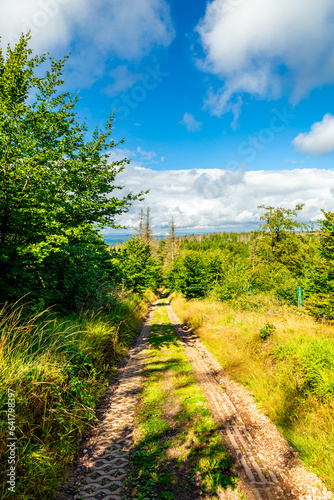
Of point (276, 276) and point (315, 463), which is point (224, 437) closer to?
point (315, 463)

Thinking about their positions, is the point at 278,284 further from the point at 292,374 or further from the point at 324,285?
the point at 292,374

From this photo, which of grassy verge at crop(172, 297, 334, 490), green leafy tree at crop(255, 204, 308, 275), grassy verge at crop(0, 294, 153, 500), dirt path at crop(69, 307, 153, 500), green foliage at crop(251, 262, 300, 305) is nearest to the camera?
grassy verge at crop(0, 294, 153, 500)

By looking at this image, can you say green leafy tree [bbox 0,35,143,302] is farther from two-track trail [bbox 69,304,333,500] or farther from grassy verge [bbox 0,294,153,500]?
two-track trail [bbox 69,304,333,500]

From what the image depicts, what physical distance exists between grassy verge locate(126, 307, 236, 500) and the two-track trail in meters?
0.19

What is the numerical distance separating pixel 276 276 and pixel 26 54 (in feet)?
79.0

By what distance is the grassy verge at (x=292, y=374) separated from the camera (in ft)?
13.2

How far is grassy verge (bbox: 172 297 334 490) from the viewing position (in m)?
4.01

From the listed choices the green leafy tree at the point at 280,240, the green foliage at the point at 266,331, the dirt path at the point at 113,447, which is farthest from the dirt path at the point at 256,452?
the green leafy tree at the point at 280,240

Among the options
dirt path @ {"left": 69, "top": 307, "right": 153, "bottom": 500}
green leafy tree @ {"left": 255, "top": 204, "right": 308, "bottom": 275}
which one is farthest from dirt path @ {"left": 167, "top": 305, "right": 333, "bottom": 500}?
green leafy tree @ {"left": 255, "top": 204, "right": 308, "bottom": 275}

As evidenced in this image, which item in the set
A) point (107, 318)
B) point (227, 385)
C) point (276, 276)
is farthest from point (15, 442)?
point (276, 276)

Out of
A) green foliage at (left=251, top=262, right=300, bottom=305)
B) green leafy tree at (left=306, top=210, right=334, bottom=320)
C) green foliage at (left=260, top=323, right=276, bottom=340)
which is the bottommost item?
green foliage at (left=251, top=262, right=300, bottom=305)

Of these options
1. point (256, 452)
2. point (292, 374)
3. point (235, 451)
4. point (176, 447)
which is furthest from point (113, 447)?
point (292, 374)

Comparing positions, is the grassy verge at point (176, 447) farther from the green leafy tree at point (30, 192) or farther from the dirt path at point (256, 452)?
the green leafy tree at point (30, 192)

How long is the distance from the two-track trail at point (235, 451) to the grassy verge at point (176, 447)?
7.4 inches
